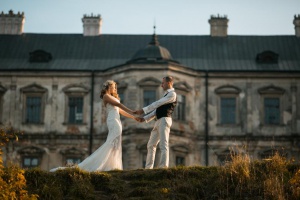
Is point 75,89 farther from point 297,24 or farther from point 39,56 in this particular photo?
point 297,24

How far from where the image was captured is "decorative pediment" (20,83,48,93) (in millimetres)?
46156

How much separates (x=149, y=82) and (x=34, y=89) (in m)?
6.89

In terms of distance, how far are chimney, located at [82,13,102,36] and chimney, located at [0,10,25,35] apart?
399 cm

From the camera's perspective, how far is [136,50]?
49219 mm

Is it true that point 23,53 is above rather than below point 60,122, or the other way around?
above

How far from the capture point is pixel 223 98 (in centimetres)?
4631

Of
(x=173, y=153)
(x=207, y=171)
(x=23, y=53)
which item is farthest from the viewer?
(x=23, y=53)

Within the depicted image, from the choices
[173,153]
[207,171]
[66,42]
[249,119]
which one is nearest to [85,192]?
[207,171]

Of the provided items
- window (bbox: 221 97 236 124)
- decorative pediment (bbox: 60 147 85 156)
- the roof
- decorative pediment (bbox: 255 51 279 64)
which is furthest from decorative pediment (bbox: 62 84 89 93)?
decorative pediment (bbox: 255 51 279 64)

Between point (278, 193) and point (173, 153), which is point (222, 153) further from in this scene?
point (278, 193)

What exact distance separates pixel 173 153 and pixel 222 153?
125 inches

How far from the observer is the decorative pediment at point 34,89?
4616cm

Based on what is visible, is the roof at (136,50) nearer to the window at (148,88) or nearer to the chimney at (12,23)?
the chimney at (12,23)

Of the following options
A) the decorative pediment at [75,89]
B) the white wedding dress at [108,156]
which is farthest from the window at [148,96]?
the white wedding dress at [108,156]
